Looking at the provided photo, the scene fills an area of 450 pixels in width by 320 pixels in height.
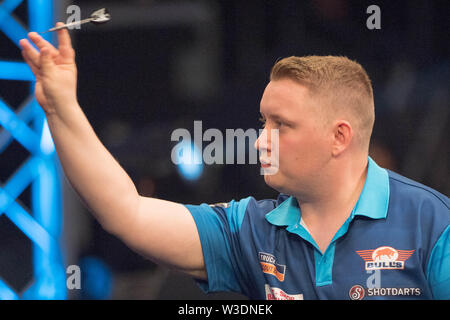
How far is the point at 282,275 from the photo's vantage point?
56.8 inches

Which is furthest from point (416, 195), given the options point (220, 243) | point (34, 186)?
point (34, 186)

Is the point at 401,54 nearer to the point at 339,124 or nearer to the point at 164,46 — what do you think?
the point at 164,46

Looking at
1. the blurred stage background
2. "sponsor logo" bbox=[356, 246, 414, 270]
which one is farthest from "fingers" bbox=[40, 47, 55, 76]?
the blurred stage background

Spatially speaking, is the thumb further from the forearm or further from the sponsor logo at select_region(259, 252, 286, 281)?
the sponsor logo at select_region(259, 252, 286, 281)

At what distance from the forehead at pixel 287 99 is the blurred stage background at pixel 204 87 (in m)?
1.25

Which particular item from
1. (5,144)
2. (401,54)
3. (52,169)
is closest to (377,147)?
(401,54)

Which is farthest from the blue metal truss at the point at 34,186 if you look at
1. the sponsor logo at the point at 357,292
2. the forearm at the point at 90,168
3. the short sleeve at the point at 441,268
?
the short sleeve at the point at 441,268

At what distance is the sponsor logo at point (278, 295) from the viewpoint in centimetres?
141

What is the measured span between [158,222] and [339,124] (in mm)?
555

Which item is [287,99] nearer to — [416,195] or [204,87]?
[416,195]

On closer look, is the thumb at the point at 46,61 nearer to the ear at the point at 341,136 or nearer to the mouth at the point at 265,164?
the mouth at the point at 265,164

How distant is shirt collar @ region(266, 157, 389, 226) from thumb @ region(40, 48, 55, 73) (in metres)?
0.72

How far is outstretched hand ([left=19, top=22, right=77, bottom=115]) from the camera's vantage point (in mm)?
1153

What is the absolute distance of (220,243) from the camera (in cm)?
150
